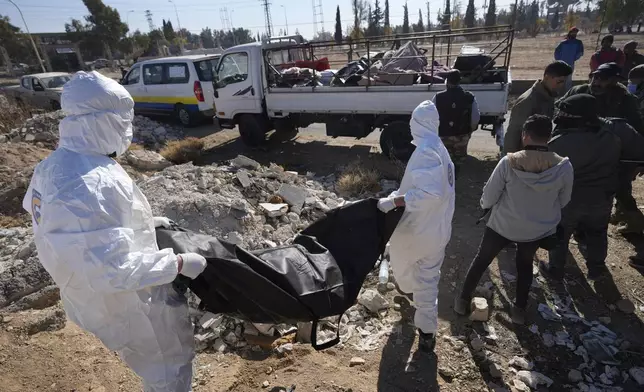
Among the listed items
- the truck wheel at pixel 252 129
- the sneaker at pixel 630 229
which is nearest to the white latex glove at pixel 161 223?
the sneaker at pixel 630 229

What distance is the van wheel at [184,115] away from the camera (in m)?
10.4

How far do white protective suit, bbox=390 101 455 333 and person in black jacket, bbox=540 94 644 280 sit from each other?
48.8 inches

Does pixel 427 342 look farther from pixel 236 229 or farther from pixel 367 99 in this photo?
pixel 367 99

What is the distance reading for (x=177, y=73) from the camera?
10.1 metres

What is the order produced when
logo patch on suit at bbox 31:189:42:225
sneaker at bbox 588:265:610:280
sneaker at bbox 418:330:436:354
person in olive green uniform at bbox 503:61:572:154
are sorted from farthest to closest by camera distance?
person in olive green uniform at bbox 503:61:572:154 → sneaker at bbox 588:265:610:280 → sneaker at bbox 418:330:436:354 → logo patch on suit at bbox 31:189:42:225

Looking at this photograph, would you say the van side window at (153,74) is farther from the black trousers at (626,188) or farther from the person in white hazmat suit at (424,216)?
the black trousers at (626,188)

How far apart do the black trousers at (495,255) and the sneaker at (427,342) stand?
0.59m

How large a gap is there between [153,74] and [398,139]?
763 centimetres

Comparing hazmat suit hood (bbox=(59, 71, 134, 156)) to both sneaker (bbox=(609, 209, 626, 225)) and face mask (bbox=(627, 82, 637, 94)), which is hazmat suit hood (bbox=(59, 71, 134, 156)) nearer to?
sneaker (bbox=(609, 209, 626, 225))

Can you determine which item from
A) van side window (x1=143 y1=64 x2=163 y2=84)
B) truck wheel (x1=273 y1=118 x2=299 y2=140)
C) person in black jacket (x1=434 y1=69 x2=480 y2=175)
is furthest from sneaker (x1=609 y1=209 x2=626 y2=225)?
van side window (x1=143 y1=64 x2=163 y2=84)

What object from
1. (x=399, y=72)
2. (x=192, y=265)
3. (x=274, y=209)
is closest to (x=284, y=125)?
(x=399, y=72)

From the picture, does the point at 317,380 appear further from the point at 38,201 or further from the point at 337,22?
the point at 337,22

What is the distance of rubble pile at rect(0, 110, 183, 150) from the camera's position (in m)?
8.31

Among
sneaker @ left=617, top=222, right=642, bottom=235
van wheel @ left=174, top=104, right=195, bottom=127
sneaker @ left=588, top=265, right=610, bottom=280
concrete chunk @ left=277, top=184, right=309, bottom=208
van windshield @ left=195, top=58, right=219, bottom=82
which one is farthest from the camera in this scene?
van wheel @ left=174, top=104, right=195, bottom=127
